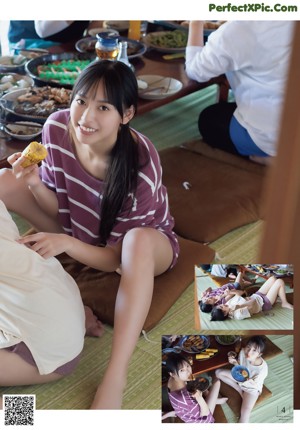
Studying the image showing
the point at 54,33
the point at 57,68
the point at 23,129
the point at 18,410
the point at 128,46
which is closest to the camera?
→ the point at 18,410

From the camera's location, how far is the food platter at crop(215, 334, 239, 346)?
1.96 ft

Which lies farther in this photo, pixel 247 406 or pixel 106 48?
pixel 106 48

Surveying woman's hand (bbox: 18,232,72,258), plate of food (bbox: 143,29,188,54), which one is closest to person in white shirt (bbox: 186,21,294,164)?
plate of food (bbox: 143,29,188,54)

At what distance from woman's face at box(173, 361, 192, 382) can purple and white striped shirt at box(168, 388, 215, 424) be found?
12 mm

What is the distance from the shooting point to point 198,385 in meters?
0.62

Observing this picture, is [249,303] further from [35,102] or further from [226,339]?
[35,102]

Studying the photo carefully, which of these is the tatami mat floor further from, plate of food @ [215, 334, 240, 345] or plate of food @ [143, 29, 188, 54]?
plate of food @ [143, 29, 188, 54]

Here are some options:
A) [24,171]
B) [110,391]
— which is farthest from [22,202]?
[110,391]

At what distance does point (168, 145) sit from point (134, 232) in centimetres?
91

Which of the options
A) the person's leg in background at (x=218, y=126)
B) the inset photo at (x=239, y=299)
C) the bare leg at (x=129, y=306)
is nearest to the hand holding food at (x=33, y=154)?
the bare leg at (x=129, y=306)

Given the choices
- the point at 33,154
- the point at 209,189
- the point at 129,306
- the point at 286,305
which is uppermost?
the point at 286,305

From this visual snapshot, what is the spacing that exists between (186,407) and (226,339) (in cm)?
8

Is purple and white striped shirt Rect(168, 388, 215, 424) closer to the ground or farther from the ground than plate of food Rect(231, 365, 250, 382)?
closer to the ground

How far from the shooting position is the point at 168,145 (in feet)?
6.95
